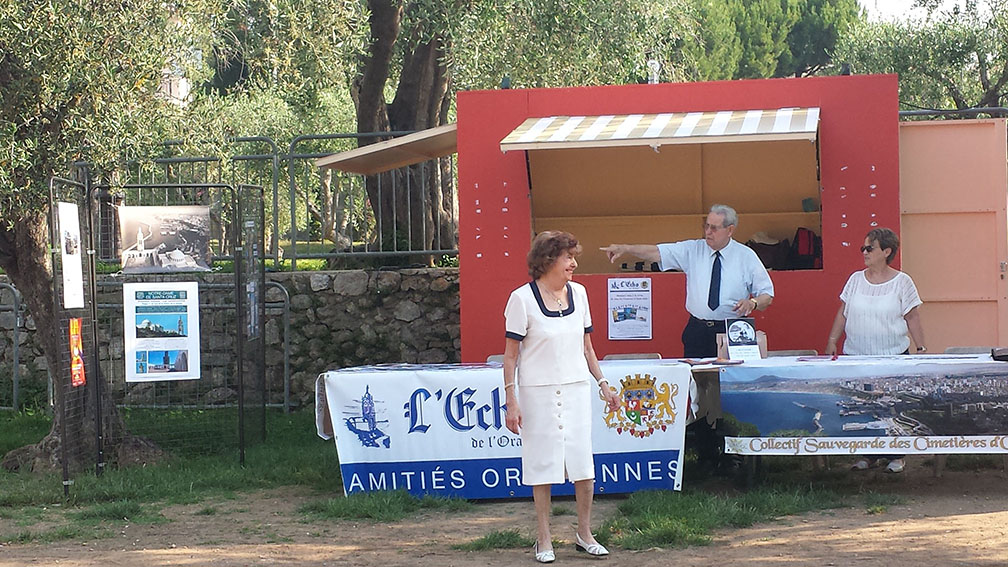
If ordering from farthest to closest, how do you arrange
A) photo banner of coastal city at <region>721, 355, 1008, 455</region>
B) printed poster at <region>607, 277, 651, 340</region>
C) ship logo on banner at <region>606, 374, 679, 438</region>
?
1. printed poster at <region>607, 277, 651, 340</region>
2. ship logo on banner at <region>606, 374, 679, 438</region>
3. photo banner of coastal city at <region>721, 355, 1008, 455</region>

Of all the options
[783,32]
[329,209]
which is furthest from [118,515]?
[783,32]

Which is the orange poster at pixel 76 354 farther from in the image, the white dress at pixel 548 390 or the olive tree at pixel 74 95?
the white dress at pixel 548 390

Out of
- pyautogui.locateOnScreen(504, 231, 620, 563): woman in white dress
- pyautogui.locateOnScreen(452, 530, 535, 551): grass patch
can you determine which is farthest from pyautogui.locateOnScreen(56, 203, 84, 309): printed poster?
pyautogui.locateOnScreen(504, 231, 620, 563): woman in white dress

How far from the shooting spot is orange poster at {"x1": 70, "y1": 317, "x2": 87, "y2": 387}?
714 centimetres

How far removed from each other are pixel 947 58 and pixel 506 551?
1612cm

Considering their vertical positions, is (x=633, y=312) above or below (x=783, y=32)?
below

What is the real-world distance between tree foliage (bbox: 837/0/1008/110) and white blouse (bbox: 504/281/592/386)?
589 inches

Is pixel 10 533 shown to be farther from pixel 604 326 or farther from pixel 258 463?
pixel 604 326

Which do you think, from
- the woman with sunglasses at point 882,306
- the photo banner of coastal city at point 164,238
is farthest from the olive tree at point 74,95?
the woman with sunglasses at point 882,306

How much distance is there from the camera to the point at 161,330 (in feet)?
25.3

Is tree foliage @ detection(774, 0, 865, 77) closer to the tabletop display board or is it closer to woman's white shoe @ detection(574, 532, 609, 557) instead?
the tabletop display board

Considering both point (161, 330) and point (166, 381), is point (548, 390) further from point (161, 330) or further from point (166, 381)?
point (166, 381)

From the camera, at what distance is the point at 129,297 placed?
7.64 meters

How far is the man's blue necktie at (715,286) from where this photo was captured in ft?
23.2
